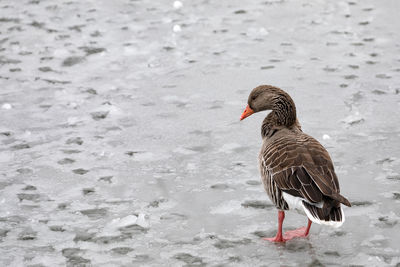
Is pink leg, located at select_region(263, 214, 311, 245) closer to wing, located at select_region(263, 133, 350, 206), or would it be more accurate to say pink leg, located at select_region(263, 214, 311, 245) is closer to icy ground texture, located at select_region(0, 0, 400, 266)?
icy ground texture, located at select_region(0, 0, 400, 266)

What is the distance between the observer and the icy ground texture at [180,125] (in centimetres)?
752

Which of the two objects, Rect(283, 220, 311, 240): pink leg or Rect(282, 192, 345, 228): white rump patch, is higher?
Rect(282, 192, 345, 228): white rump patch

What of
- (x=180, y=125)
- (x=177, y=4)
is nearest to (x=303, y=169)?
(x=180, y=125)

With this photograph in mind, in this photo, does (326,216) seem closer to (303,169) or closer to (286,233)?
(303,169)

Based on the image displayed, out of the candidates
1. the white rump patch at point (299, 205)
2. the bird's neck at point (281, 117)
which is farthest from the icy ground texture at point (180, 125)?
the bird's neck at point (281, 117)

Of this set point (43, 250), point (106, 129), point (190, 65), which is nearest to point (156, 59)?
point (190, 65)

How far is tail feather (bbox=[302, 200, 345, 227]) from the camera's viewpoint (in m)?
6.47

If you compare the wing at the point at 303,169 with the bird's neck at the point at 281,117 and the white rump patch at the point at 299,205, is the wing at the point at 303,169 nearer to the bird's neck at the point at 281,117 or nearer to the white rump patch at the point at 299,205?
the white rump patch at the point at 299,205

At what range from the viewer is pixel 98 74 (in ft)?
41.8

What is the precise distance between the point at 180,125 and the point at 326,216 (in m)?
4.53

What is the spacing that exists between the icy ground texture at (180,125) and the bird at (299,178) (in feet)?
1.91

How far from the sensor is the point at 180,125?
1066cm

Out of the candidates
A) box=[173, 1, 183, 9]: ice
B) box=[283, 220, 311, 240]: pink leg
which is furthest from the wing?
box=[173, 1, 183, 9]: ice

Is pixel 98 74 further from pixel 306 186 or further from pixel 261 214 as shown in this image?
pixel 306 186
